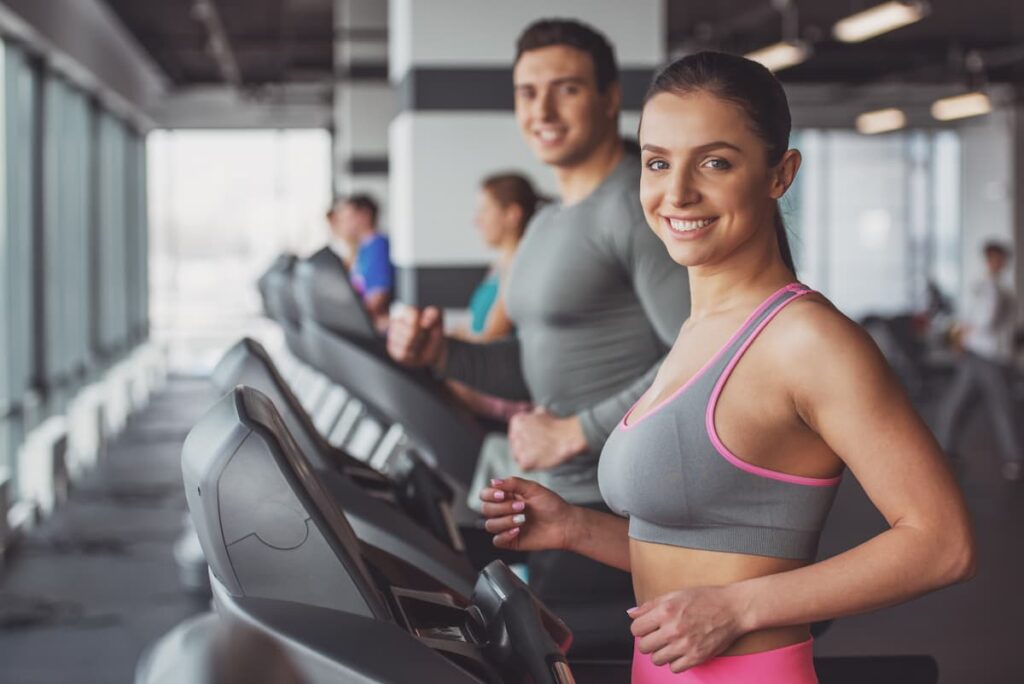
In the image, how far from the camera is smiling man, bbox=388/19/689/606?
2.09 metres

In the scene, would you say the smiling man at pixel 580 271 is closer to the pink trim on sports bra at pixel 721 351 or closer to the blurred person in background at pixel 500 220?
the pink trim on sports bra at pixel 721 351

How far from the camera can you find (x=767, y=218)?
1.30 metres

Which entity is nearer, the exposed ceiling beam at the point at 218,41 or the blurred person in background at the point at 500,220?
the blurred person in background at the point at 500,220

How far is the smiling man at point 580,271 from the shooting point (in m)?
2.09

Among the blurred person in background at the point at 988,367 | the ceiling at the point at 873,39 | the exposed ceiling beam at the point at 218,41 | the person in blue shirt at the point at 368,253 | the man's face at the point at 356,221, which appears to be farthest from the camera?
the ceiling at the point at 873,39

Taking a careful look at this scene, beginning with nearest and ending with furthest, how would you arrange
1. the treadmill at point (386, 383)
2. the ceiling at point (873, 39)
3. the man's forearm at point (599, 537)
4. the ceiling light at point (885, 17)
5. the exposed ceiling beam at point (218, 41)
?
the man's forearm at point (599, 537)
the treadmill at point (386, 383)
the ceiling light at point (885, 17)
the exposed ceiling beam at point (218, 41)
the ceiling at point (873, 39)

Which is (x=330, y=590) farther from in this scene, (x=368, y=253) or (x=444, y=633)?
(x=368, y=253)

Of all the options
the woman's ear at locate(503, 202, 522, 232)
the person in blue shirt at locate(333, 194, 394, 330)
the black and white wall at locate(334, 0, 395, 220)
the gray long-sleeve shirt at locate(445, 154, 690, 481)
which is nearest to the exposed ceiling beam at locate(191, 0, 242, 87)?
the black and white wall at locate(334, 0, 395, 220)

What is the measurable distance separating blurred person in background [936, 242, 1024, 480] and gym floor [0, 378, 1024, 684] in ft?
0.68

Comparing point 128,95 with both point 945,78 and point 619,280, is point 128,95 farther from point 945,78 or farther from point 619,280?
point 619,280

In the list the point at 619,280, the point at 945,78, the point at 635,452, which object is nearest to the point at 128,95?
the point at 945,78

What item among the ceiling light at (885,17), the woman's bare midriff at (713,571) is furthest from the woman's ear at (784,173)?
the ceiling light at (885,17)

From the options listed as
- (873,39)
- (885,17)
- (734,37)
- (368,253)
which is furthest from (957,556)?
(873,39)

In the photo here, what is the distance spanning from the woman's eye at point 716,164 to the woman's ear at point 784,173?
0.06 meters
